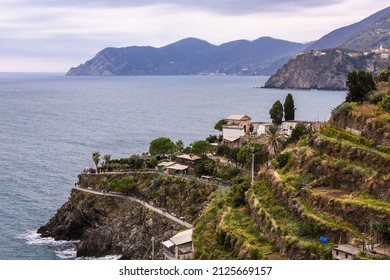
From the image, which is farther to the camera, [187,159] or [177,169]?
[187,159]

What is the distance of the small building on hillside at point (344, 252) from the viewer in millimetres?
28781

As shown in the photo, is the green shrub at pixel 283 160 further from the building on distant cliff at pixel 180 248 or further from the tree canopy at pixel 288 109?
the tree canopy at pixel 288 109

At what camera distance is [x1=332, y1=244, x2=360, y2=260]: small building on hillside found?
2878 centimetres

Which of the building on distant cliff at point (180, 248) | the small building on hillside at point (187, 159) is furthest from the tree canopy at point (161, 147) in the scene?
the building on distant cliff at point (180, 248)

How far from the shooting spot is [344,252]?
95.8 ft

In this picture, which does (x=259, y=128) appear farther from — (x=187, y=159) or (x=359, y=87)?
(x=359, y=87)

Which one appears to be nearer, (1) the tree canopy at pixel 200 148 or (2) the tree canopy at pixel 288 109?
(1) the tree canopy at pixel 200 148

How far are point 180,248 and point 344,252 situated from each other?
18127 mm

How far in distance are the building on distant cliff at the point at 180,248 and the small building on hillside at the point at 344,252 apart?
15435 mm

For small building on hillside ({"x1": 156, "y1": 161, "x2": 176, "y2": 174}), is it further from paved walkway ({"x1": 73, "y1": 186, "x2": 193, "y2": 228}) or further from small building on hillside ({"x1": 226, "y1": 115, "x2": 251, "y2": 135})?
small building on hillside ({"x1": 226, "y1": 115, "x2": 251, "y2": 135})

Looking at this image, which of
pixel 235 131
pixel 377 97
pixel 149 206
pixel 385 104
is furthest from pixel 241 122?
pixel 385 104

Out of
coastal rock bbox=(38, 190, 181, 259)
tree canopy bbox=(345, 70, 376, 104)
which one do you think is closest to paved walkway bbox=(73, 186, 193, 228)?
coastal rock bbox=(38, 190, 181, 259)

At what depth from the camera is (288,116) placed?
74562 millimetres
